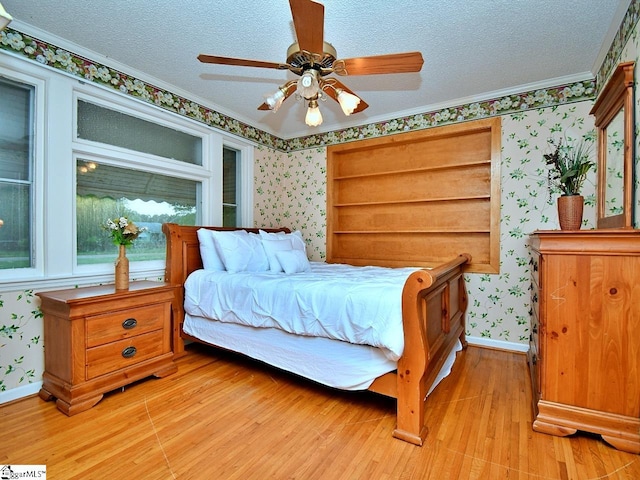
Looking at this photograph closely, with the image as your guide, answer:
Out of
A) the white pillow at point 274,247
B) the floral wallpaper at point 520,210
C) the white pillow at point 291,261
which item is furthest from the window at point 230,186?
the floral wallpaper at point 520,210

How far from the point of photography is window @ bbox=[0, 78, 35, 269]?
2.12 meters

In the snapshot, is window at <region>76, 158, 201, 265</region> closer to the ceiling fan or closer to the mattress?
the mattress

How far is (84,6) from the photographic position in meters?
1.95

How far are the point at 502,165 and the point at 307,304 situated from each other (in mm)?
2361

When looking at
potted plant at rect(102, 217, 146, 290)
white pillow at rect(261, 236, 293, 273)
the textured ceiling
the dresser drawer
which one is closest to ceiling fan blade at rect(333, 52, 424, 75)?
the textured ceiling

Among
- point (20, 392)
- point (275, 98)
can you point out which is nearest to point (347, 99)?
point (275, 98)

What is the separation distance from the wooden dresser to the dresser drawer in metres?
2.57

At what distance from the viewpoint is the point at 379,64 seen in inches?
70.5

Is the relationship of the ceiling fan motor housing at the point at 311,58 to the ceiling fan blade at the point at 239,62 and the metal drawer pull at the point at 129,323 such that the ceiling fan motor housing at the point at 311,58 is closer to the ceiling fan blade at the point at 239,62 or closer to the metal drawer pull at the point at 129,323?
the ceiling fan blade at the point at 239,62

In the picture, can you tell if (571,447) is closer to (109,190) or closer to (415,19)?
(415,19)

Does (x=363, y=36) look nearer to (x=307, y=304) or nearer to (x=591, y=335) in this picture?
(x=307, y=304)

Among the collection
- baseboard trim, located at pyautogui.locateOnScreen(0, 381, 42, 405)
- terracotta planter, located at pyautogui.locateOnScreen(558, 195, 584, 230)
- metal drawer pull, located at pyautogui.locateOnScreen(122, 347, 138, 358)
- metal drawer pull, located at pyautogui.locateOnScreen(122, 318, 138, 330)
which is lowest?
baseboard trim, located at pyautogui.locateOnScreen(0, 381, 42, 405)

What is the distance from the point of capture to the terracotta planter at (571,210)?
196cm

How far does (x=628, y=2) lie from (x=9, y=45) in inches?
148
